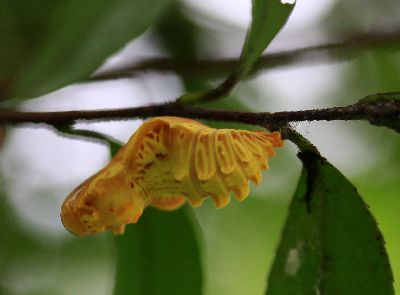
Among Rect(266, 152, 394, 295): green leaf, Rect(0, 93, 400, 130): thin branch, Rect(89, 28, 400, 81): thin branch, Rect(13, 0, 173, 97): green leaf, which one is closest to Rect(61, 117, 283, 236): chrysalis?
Rect(0, 93, 400, 130): thin branch

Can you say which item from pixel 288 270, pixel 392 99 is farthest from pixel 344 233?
pixel 392 99

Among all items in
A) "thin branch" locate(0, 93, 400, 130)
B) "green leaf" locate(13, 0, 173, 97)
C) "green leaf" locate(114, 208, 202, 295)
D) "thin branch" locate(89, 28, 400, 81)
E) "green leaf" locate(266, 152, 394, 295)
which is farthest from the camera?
"thin branch" locate(89, 28, 400, 81)

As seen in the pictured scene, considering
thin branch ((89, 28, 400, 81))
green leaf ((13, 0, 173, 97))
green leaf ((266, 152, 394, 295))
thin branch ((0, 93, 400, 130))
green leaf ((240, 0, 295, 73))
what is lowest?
green leaf ((266, 152, 394, 295))

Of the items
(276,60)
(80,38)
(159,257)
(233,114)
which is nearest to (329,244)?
(233,114)

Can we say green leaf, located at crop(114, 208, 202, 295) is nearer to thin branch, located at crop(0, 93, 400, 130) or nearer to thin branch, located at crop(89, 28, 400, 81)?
thin branch, located at crop(0, 93, 400, 130)

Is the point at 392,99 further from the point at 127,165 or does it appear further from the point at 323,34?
the point at 323,34
